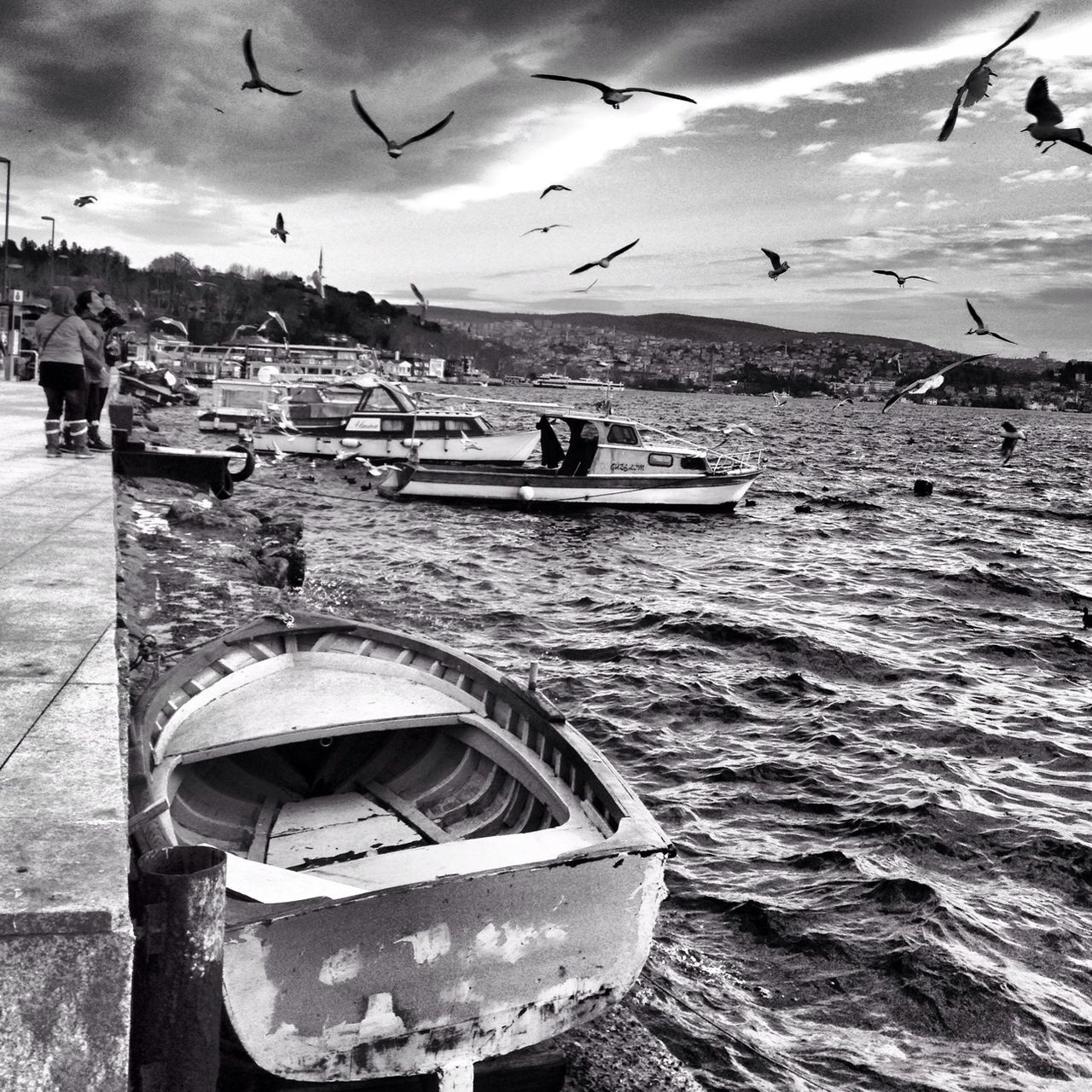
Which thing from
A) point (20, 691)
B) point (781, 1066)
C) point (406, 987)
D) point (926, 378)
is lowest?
point (781, 1066)

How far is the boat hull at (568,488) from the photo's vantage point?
2748 centimetres

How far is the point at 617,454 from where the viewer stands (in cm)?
2850

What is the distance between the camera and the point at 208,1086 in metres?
3.51

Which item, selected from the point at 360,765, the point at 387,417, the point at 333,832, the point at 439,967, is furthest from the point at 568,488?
the point at 439,967

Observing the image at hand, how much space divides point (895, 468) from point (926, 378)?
145 feet

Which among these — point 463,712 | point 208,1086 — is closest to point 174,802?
point 463,712

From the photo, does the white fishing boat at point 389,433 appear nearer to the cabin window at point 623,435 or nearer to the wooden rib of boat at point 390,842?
the cabin window at point 623,435

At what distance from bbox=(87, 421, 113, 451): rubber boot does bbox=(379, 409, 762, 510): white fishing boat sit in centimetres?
1233

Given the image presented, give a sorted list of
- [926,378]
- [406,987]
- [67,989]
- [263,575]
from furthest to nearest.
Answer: [263,575]
[926,378]
[406,987]
[67,989]

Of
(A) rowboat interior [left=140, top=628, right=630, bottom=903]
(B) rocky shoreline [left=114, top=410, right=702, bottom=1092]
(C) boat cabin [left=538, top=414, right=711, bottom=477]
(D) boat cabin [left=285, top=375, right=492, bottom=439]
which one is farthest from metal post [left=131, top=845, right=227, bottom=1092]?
(D) boat cabin [left=285, top=375, right=492, bottom=439]

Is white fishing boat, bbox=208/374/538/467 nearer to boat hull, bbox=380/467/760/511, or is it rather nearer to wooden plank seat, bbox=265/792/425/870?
boat hull, bbox=380/467/760/511

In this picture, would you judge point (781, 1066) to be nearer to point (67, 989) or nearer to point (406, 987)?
point (406, 987)

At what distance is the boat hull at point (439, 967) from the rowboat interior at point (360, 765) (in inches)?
17.9

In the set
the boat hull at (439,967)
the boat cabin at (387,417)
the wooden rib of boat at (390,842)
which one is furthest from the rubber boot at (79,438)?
the boat cabin at (387,417)
